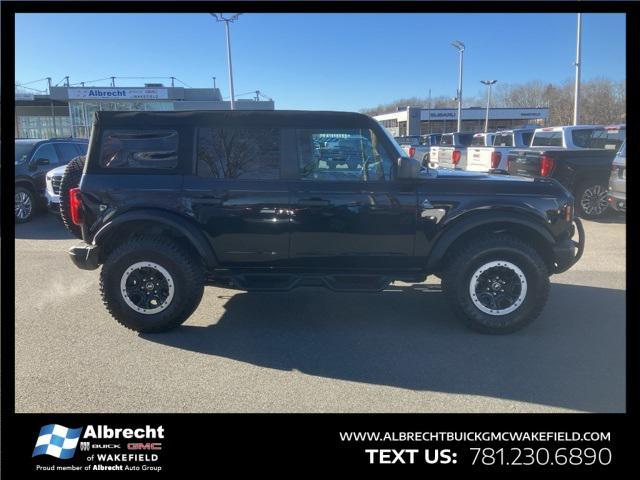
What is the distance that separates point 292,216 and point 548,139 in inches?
368

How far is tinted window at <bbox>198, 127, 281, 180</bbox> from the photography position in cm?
433

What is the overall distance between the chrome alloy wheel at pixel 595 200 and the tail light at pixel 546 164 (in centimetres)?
100

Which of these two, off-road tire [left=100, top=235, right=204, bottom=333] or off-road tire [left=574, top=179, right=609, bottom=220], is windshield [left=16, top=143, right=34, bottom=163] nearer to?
off-road tire [left=100, top=235, right=204, bottom=333]

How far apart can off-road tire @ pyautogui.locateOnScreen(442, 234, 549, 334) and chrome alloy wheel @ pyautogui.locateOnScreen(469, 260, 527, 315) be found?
29mm

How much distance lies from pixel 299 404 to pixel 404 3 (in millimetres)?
2843

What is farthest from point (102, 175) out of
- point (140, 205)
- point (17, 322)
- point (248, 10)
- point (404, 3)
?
point (404, 3)

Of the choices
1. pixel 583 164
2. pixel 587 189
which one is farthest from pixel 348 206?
pixel 587 189

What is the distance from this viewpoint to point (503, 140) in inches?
542

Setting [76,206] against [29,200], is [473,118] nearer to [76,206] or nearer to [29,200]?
[29,200]

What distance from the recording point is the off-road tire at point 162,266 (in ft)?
14.0

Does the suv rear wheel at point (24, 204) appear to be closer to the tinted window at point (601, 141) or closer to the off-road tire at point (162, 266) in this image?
the off-road tire at point (162, 266)

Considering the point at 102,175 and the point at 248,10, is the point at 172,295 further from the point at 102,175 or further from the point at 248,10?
the point at 248,10

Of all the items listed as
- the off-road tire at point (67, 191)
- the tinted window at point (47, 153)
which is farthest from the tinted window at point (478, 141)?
the off-road tire at point (67, 191)

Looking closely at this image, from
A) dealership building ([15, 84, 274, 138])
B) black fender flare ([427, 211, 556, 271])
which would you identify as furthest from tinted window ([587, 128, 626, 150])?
dealership building ([15, 84, 274, 138])
